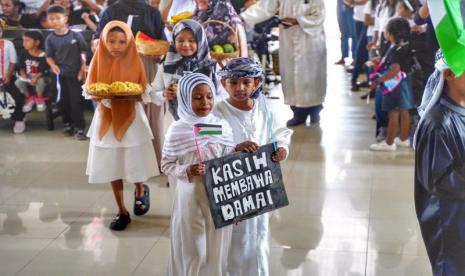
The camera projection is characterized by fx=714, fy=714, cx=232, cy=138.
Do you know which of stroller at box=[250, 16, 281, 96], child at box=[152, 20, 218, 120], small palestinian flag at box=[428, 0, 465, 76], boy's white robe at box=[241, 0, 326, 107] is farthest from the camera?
stroller at box=[250, 16, 281, 96]

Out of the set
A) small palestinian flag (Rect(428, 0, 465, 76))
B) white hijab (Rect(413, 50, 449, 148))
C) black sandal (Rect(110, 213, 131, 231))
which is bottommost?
black sandal (Rect(110, 213, 131, 231))

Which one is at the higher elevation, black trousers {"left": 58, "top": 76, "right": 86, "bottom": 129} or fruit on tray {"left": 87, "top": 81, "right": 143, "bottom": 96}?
fruit on tray {"left": 87, "top": 81, "right": 143, "bottom": 96}

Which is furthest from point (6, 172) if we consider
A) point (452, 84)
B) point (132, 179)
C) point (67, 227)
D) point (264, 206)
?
point (452, 84)

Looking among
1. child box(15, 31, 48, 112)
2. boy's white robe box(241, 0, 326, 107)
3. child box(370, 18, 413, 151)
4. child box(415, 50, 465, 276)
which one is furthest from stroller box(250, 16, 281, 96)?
child box(415, 50, 465, 276)

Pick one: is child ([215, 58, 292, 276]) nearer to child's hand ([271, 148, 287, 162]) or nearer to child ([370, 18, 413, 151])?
child's hand ([271, 148, 287, 162])

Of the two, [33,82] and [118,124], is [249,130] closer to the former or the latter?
[118,124]

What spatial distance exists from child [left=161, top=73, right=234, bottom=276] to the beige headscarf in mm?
1142

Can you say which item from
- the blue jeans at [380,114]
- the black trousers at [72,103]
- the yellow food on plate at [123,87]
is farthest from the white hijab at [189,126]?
the black trousers at [72,103]

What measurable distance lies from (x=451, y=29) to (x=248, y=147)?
3.28 feet

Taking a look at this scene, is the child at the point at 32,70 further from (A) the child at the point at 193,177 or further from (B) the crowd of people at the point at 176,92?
(A) the child at the point at 193,177

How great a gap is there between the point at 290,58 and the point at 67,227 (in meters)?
3.13

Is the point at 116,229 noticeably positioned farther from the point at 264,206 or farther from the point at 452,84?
the point at 452,84

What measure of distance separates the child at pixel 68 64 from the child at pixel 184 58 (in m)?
2.74

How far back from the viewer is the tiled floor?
3893 mm
